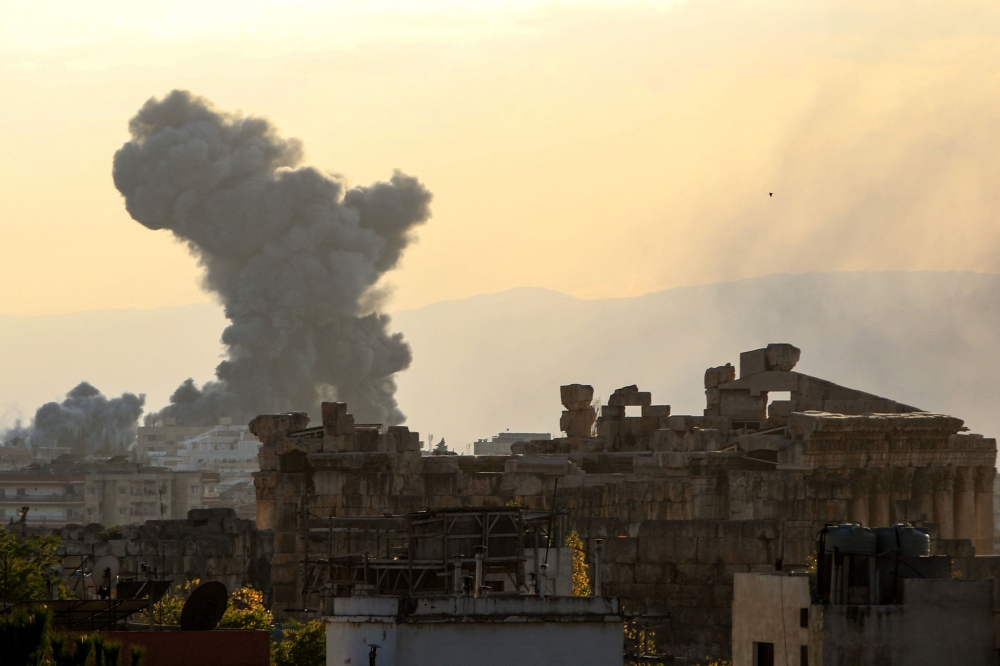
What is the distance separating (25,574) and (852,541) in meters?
15.2

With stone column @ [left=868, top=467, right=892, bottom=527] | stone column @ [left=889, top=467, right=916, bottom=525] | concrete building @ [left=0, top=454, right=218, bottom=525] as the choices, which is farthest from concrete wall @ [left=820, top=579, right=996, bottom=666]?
concrete building @ [left=0, top=454, right=218, bottom=525]

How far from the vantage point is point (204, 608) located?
28.9m

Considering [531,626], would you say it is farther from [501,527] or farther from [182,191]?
[182,191]

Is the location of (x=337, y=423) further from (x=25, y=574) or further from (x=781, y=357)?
(x=781, y=357)

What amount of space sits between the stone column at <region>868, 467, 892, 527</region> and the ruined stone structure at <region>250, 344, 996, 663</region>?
0.04m

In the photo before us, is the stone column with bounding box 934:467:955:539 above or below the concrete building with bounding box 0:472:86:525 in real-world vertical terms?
below

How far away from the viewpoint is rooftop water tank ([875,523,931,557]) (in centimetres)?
2419

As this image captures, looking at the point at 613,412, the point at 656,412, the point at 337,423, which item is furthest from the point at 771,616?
the point at 613,412

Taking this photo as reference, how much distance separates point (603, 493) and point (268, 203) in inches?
5158

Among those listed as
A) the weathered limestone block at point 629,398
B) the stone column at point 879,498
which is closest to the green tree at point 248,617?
the stone column at point 879,498

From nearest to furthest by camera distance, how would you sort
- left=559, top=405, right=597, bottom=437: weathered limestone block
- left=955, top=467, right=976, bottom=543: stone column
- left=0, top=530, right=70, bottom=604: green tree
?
left=0, top=530, right=70, bottom=604: green tree
left=955, top=467, right=976, bottom=543: stone column
left=559, top=405, right=597, bottom=437: weathered limestone block

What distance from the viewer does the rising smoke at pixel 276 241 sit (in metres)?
169

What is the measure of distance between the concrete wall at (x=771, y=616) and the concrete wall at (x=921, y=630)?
0.45 m

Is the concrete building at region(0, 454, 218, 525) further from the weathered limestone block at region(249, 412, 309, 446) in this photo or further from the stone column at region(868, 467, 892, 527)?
the stone column at region(868, 467, 892, 527)
